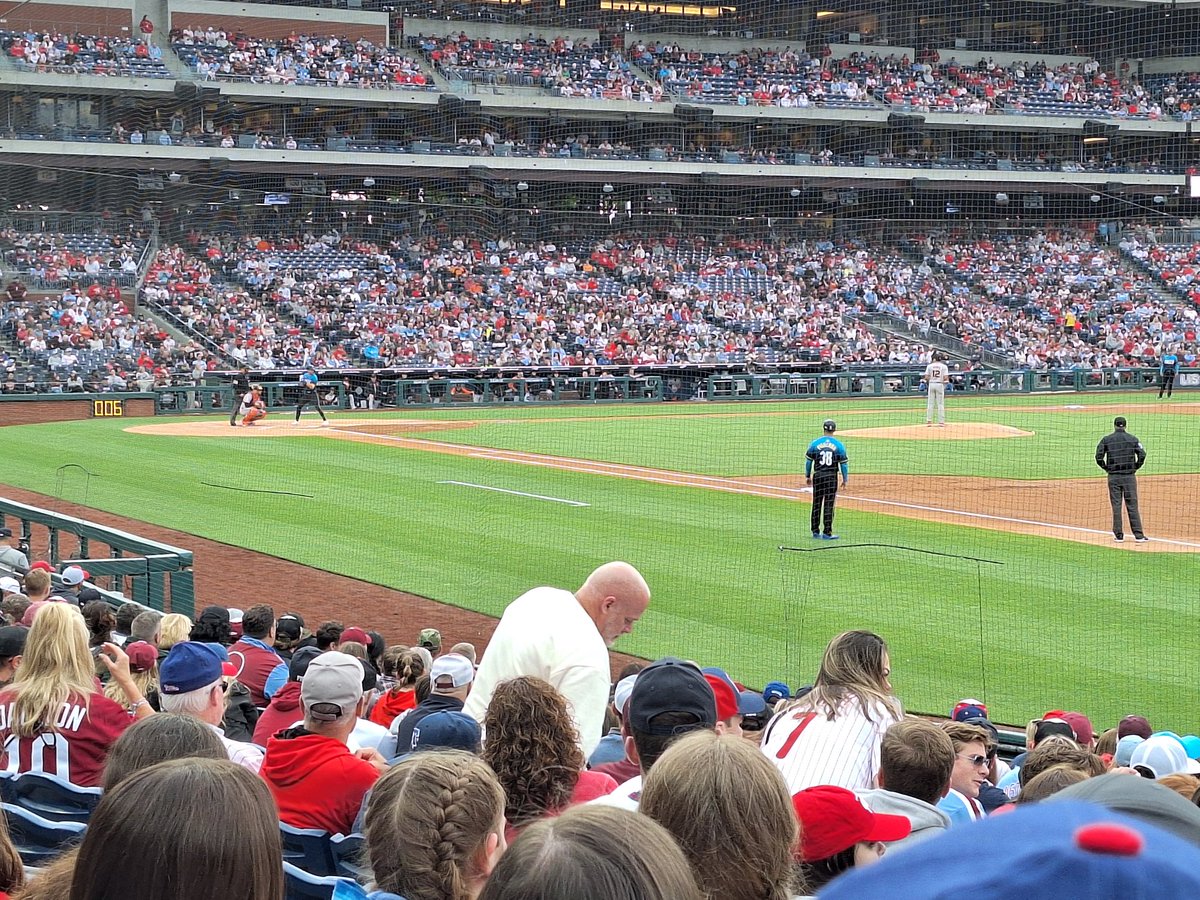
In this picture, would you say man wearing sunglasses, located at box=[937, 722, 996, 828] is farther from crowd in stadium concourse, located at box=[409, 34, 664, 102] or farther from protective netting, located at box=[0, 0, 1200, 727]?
crowd in stadium concourse, located at box=[409, 34, 664, 102]

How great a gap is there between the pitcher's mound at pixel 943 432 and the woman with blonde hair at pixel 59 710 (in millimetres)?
27595

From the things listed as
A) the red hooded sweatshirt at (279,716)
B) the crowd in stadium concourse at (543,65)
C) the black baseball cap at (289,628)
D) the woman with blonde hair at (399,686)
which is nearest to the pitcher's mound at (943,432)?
the black baseball cap at (289,628)

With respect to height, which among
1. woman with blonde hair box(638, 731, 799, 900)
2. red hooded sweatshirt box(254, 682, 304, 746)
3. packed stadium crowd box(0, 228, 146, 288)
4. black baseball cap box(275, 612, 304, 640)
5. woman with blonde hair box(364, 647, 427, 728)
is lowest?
black baseball cap box(275, 612, 304, 640)

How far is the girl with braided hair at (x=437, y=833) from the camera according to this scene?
3.01m

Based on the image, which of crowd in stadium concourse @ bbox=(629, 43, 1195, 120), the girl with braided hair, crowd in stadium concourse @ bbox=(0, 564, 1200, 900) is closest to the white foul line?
crowd in stadium concourse @ bbox=(0, 564, 1200, 900)

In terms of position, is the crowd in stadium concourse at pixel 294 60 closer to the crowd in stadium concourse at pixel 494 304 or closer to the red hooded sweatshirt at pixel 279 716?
the crowd in stadium concourse at pixel 494 304

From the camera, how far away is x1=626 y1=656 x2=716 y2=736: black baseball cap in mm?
4086

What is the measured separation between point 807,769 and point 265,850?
3410mm

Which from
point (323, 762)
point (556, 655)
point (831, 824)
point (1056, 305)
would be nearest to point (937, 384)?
point (1056, 305)

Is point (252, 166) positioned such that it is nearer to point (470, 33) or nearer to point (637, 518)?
point (470, 33)

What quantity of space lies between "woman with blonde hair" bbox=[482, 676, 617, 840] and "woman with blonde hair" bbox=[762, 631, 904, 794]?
4.20ft

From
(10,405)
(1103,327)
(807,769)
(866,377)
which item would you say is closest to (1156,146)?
(1103,327)

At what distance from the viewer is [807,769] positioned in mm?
5363

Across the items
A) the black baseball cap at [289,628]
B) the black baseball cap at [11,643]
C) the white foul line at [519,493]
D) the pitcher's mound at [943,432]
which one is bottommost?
the pitcher's mound at [943,432]
